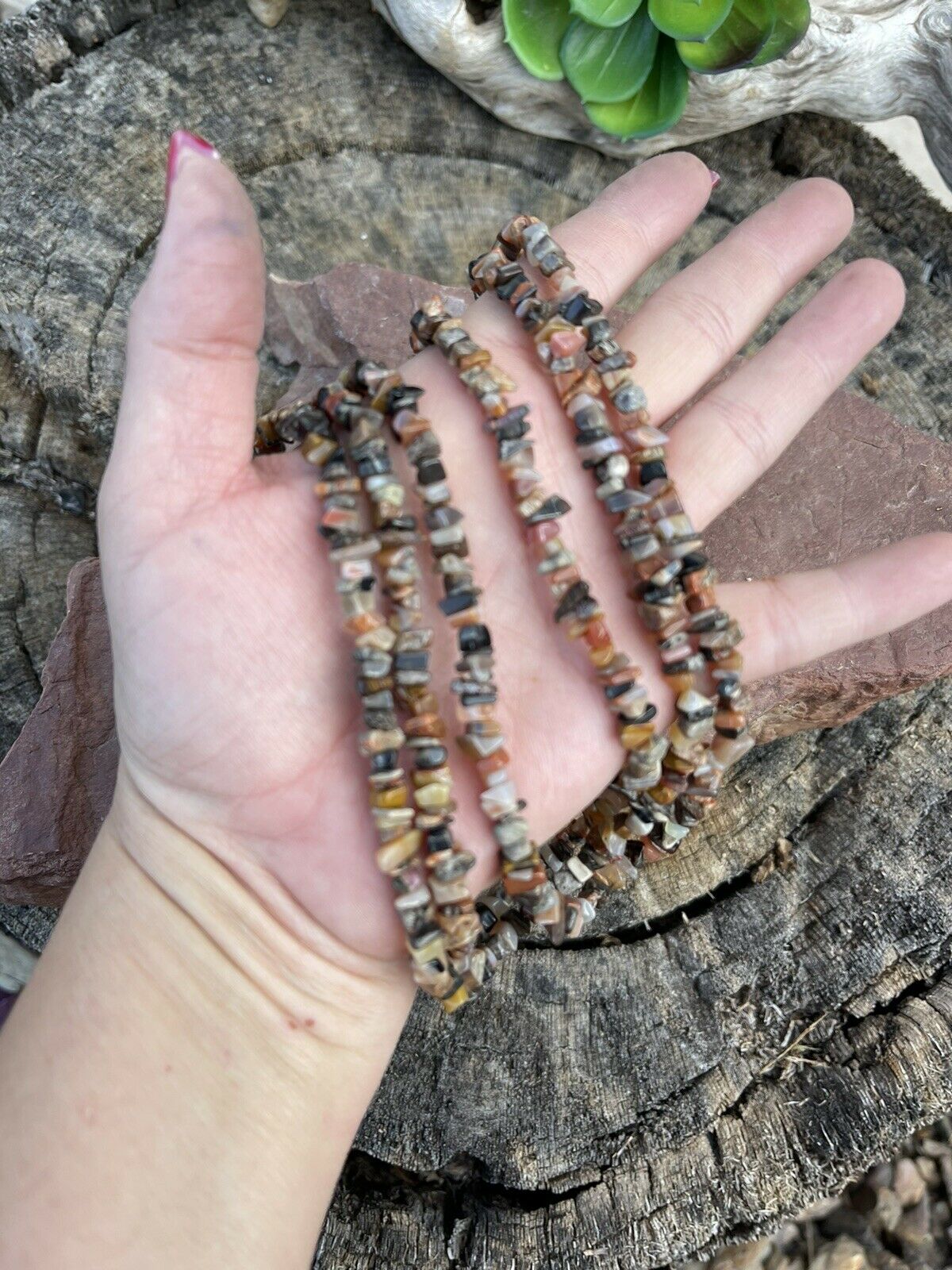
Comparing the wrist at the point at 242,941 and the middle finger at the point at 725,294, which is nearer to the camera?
the wrist at the point at 242,941

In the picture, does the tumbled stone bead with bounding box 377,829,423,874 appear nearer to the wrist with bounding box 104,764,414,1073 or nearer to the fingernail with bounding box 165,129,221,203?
the wrist with bounding box 104,764,414,1073

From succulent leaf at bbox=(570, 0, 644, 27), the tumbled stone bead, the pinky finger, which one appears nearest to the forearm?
the tumbled stone bead

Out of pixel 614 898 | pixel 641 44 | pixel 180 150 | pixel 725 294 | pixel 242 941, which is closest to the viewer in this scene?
pixel 180 150

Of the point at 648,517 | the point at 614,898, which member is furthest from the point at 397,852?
the point at 614,898

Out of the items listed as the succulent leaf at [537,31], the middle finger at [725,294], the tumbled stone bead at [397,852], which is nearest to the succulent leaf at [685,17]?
the succulent leaf at [537,31]

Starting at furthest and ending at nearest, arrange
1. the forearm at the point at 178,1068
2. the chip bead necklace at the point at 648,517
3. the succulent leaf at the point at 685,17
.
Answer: the succulent leaf at the point at 685,17, the chip bead necklace at the point at 648,517, the forearm at the point at 178,1068

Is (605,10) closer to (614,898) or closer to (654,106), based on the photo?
(654,106)

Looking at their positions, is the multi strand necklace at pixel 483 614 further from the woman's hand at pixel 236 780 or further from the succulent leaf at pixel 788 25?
the succulent leaf at pixel 788 25
